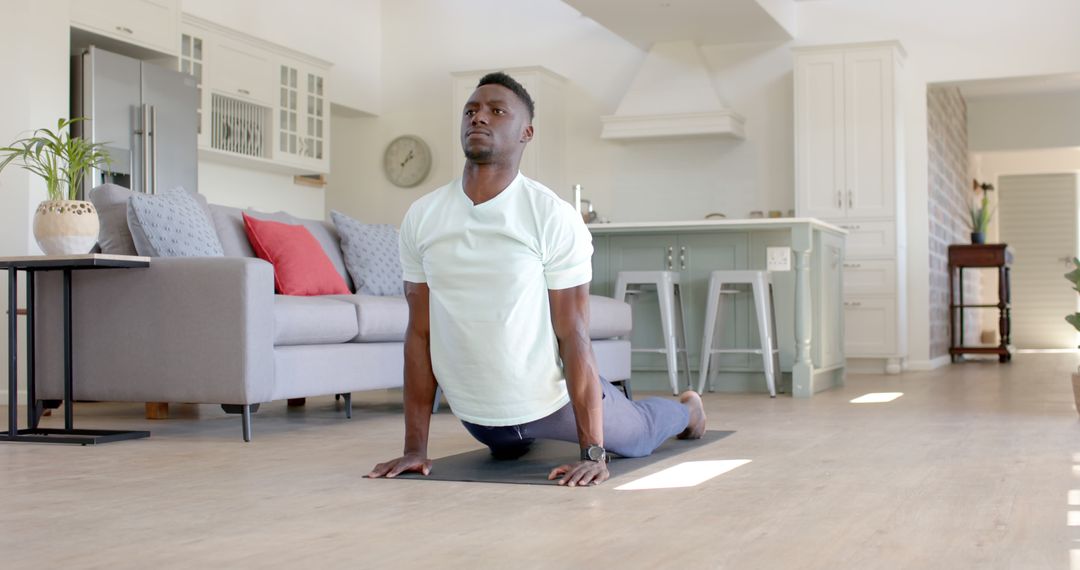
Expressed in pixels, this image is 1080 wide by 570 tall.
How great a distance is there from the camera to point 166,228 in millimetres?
4047

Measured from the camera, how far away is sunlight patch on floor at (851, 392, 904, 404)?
5.31 metres

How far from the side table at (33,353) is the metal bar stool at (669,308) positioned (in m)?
2.80

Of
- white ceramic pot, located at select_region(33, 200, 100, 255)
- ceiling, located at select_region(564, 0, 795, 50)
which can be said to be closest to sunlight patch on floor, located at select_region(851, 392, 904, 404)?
ceiling, located at select_region(564, 0, 795, 50)

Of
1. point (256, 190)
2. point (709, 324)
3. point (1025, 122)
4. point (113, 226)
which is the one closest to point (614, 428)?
point (113, 226)

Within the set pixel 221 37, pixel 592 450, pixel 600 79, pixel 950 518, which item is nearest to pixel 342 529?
pixel 592 450

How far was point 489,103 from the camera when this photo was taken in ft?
8.30

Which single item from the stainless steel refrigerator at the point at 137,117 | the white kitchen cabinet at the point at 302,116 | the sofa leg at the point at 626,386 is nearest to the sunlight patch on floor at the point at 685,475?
the sofa leg at the point at 626,386

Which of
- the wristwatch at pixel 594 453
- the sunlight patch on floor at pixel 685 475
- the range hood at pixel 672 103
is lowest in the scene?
the sunlight patch on floor at pixel 685 475

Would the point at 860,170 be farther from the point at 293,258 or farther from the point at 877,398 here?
the point at 293,258

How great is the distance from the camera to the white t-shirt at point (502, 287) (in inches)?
101

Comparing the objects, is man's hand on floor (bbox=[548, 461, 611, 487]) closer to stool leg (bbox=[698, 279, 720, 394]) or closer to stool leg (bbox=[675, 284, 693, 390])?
stool leg (bbox=[698, 279, 720, 394])

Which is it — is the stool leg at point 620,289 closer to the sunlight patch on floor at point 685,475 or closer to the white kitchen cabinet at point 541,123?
the white kitchen cabinet at point 541,123

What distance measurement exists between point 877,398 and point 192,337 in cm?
318

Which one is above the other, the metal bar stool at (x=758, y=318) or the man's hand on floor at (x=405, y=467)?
the metal bar stool at (x=758, y=318)
